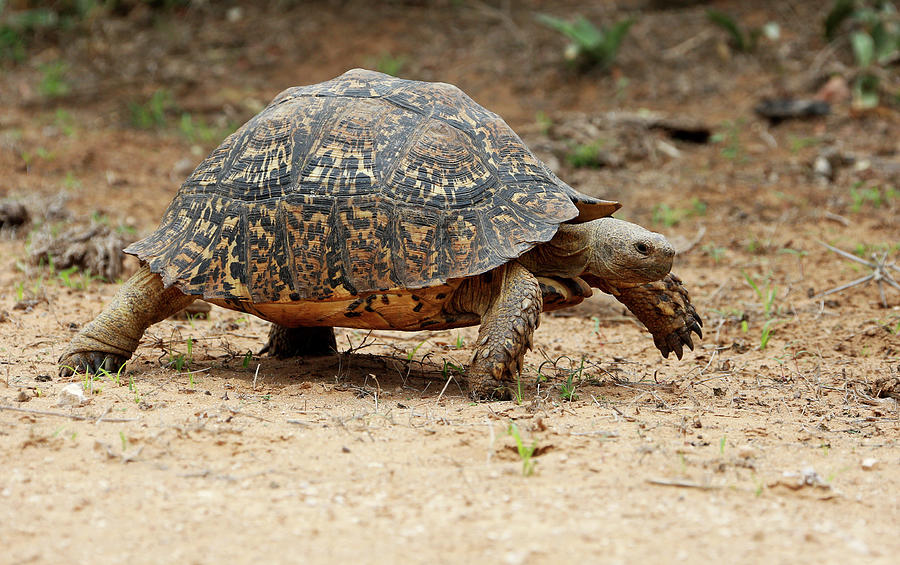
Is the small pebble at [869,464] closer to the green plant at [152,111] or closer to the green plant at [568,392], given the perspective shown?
the green plant at [568,392]

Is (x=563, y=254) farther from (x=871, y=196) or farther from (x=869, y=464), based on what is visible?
(x=871, y=196)

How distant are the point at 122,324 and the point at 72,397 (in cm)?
88

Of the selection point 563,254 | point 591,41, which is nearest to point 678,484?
point 563,254

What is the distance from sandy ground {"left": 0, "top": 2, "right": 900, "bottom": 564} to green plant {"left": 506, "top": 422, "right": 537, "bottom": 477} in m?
0.02

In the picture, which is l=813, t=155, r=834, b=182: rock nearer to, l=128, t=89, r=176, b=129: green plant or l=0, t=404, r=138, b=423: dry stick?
l=0, t=404, r=138, b=423: dry stick

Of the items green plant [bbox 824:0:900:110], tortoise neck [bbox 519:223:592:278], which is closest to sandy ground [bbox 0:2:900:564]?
green plant [bbox 824:0:900:110]

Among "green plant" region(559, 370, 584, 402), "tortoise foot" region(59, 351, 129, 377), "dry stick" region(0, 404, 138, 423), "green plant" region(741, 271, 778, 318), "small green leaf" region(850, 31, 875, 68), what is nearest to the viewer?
"dry stick" region(0, 404, 138, 423)

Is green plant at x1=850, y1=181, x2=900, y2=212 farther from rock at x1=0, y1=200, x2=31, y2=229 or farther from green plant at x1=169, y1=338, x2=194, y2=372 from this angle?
rock at x1=0, y1=200, x2=31, y2=229

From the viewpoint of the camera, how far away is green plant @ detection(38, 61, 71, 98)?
46.2 ft

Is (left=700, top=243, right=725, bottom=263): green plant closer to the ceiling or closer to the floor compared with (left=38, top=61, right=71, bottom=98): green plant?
closer to the floor

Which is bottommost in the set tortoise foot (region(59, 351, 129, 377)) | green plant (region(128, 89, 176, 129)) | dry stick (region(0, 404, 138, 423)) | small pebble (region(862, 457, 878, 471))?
tortoise foot (region(59, 351, 129, 377))

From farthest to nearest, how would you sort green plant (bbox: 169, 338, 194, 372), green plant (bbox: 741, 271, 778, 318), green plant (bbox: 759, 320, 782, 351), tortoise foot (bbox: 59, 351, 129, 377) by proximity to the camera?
green plant (bbox: 741, 271, 778, 318), green plant (bbox: 759, 320, 782, 351), green plant (bbox: 169, 338, 194, 372), tortoise foot (bbox: 59, 351, 129, 377)

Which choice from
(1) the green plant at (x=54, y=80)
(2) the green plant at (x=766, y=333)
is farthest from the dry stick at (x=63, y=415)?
(1) the green plant at (x=54, y=80)

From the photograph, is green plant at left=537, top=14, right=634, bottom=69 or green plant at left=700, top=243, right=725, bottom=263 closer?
green plant at left=700, top=243, right=725, bottom=263
